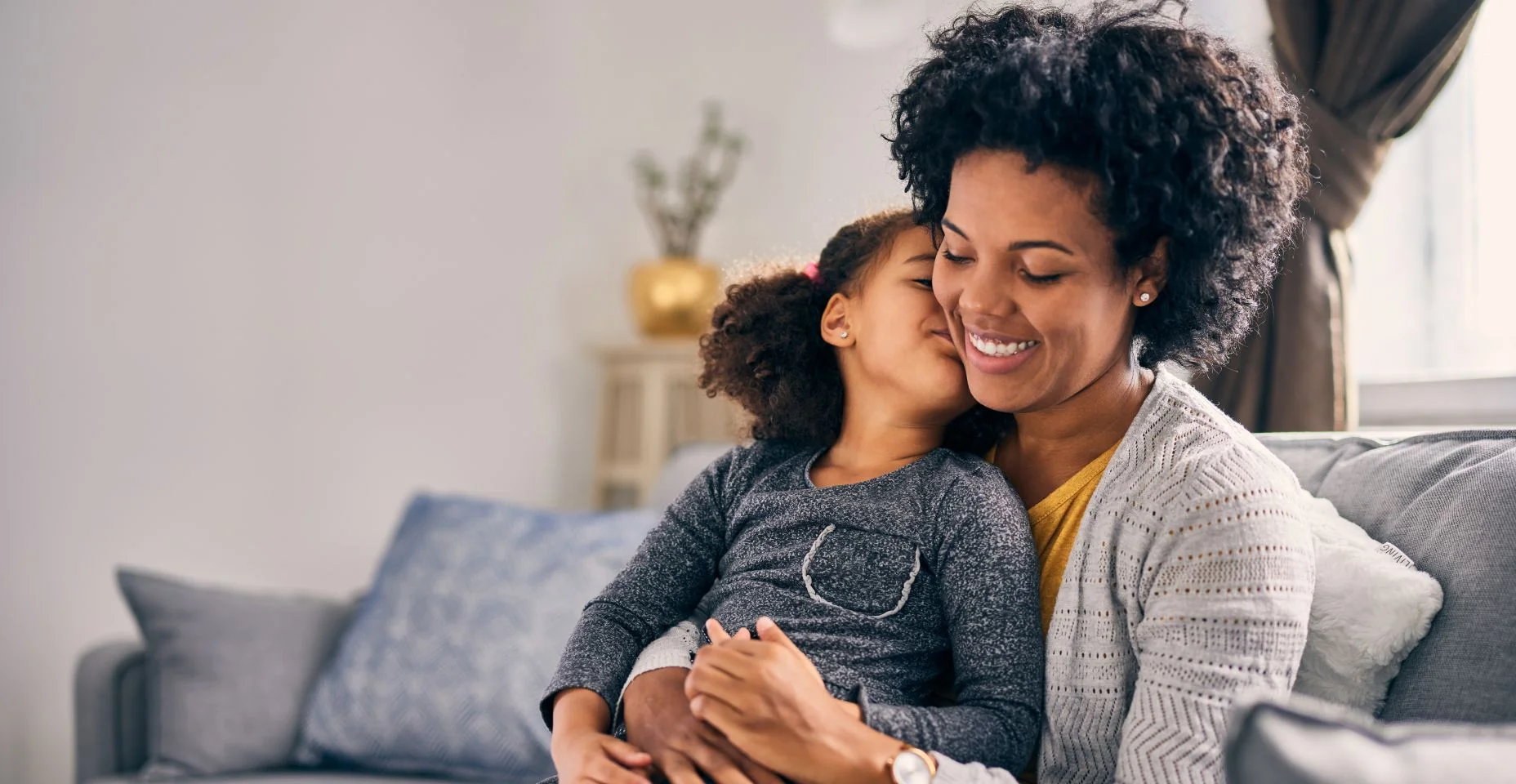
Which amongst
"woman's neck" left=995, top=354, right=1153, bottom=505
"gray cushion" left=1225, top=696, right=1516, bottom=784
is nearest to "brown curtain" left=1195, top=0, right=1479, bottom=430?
"woman's neck" left=995, top=354, right=1153, bottom=505

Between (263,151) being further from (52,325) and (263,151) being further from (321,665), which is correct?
(321,665)

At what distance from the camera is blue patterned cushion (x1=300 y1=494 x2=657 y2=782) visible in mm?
2043

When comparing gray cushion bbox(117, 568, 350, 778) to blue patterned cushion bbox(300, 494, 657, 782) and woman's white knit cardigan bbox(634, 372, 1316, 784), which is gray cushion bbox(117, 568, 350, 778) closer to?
blue patterned cushion bbox(300, 494, 657, 782)

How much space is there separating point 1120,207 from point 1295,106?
0.29m

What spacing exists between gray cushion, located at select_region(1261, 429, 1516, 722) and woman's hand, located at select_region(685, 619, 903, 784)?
0.48 meters

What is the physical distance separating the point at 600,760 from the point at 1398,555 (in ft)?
2.59

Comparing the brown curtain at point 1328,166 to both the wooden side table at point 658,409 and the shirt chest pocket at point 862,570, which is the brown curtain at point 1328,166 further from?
the wooden side table at point 658,409

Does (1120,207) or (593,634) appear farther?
(593,634)

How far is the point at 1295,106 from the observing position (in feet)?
4.05

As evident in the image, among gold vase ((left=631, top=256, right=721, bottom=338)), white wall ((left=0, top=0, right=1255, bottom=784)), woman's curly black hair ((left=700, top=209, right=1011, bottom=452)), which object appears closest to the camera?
woman's curly black hair ((left=700, top=209, right=1011, bottom=452))

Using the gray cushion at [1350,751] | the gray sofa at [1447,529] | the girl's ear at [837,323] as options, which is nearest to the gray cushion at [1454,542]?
the gray sofa at [1447,529]

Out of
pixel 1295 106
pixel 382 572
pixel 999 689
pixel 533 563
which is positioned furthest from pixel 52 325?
pixel 1295 106

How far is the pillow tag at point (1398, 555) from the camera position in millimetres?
1154

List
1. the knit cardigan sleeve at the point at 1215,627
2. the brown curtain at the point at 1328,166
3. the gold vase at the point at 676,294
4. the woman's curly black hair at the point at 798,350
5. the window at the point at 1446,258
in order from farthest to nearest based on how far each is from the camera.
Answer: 1. the gold vase at the point at 676,294
2. the window at the point at 1446,258
3. the brown curtain at the point at 1328,166
4. the woman's curly black hair at the point at 798,350
5. the knit cardigan sleeve at the point at 1215,627
